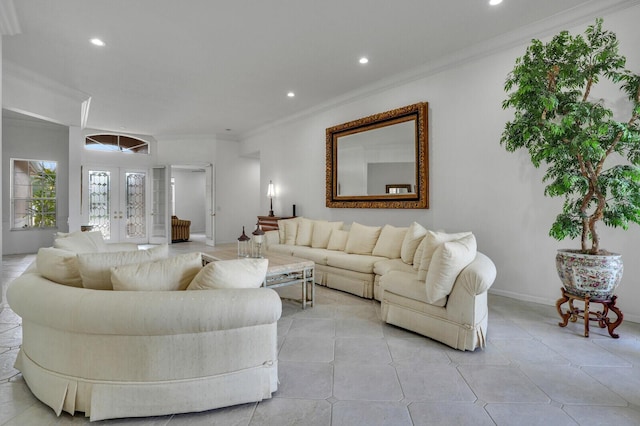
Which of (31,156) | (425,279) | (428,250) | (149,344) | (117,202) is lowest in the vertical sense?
(149,344)

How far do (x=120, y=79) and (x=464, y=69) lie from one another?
4969mm

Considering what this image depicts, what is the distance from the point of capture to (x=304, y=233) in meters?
5.43

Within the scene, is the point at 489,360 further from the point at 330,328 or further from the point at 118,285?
the point at 118,285

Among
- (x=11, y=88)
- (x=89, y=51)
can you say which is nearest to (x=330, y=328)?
(x=89, y=51)

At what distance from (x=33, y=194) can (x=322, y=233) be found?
6.87 meters

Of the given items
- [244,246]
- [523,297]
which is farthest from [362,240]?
[523,297]

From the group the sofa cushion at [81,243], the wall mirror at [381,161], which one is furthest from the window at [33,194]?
the wall mirror at [381,161]

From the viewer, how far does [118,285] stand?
179cm

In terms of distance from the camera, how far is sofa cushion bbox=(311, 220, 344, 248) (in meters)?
5.17

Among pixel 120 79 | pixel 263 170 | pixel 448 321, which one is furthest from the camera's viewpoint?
pixel 263 170

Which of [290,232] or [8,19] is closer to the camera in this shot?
[8,19]

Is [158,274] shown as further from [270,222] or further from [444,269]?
[270,222]

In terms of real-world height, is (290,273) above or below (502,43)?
below

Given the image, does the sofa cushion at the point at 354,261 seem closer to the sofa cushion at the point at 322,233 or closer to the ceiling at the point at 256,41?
the sofa cushion at the point at 322,233
